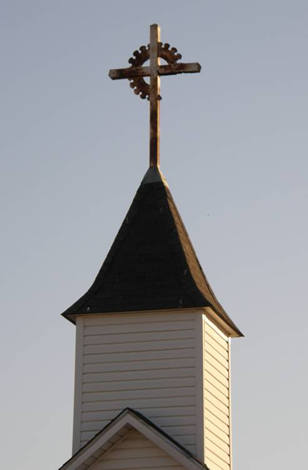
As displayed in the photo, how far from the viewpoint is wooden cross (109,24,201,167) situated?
24797 mm

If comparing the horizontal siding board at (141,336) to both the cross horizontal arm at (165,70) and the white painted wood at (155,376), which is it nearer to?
the white painted wood at (155,376)

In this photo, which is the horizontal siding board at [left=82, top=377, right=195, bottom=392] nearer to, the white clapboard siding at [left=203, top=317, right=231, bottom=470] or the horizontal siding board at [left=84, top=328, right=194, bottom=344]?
the white clapboard siding at [left=203, top=317, right=231, bottom=470]

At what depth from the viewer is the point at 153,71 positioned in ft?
82.5

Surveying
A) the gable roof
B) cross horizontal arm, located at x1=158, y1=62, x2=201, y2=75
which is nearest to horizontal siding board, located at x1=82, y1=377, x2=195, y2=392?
the gable roof

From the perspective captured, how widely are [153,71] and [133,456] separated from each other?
27.4 feet

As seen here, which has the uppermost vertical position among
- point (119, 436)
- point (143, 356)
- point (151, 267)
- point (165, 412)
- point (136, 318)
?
point (151, 267)

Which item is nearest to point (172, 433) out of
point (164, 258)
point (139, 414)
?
point (139, 414)

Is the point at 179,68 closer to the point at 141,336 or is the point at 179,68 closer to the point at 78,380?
the point at 141,336

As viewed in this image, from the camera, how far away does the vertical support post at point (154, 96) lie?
81.1ft

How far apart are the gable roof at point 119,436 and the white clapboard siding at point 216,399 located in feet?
2.59

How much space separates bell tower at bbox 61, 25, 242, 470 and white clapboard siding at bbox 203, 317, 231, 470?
0.02 meters

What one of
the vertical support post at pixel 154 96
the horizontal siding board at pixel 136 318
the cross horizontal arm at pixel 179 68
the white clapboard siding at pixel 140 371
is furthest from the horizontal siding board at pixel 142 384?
the cross horizontal arm at pixel 179 68

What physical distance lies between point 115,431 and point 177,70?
811 centimetres

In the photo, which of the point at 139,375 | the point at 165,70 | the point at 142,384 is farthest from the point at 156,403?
the point at 165,70
